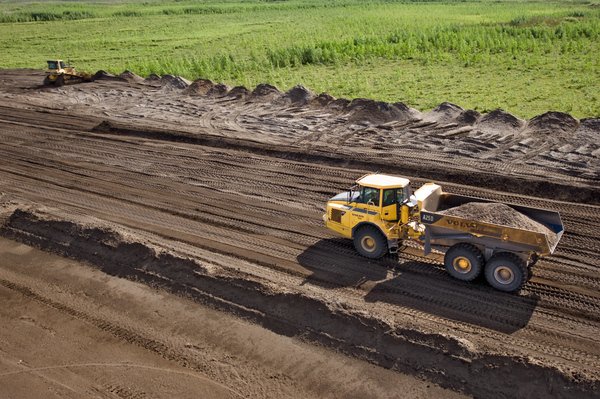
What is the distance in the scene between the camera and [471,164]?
18656 millimetres

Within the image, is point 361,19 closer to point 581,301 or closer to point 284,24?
point 284,24

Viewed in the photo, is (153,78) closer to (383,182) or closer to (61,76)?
(61,76)

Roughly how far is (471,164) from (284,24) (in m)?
53.1

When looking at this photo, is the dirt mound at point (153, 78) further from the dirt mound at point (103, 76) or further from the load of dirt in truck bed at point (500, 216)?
the load of dirt in truck bed at point (500, 216)

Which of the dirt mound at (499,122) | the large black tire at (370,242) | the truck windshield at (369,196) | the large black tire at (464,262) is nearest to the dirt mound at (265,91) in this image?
the dirt mound at (499,122)

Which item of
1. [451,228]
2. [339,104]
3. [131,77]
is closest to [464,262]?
[451,228]

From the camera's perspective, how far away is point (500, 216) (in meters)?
12.0

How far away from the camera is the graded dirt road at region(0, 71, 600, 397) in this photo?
10266mm

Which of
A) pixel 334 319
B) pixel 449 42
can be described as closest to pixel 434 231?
pixel 334 319

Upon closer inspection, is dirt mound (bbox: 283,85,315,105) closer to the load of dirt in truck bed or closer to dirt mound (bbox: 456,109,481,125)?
dirt mound (bbox: 456,109,481,125)

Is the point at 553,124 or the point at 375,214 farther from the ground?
the point at 553,124

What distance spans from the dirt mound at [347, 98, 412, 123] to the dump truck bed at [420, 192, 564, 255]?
35.7 ft

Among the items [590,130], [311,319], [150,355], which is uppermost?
[590,130]

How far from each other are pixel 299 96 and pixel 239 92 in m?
3.78
